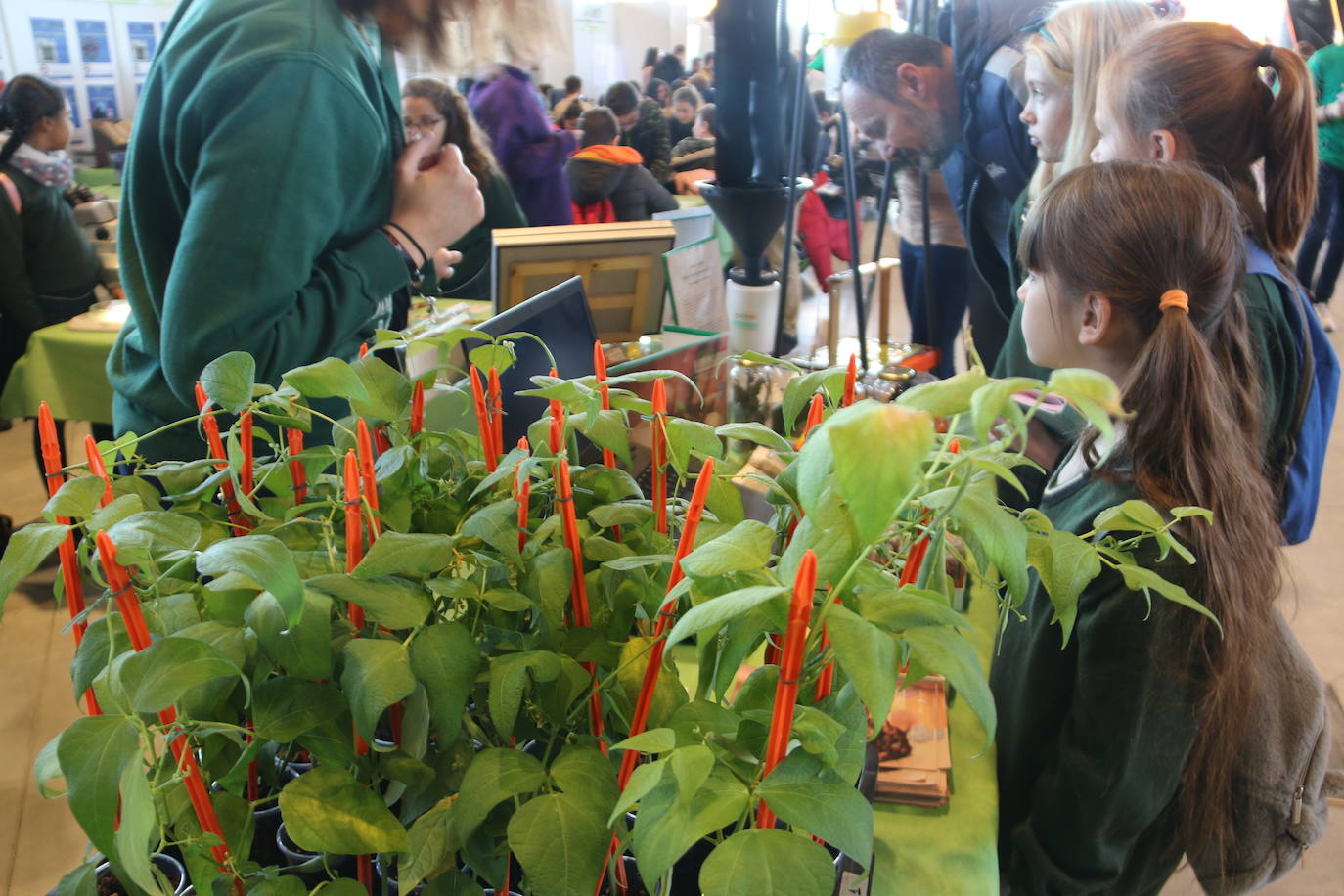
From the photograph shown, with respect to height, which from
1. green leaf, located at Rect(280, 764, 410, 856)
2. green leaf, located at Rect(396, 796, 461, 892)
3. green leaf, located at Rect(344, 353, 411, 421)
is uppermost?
green leaf, located at Rect(344, 353, 411, 421)

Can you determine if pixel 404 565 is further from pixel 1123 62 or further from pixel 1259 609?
pixel 1123 62

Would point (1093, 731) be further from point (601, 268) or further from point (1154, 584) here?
point (601, 268)

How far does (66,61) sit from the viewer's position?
4.77 m

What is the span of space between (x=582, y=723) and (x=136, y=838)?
25cm

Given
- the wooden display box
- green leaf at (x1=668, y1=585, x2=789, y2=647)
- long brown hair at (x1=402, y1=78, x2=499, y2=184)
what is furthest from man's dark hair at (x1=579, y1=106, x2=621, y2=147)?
green leaf at (x1=668, y1=585, x2=789, y2=647)

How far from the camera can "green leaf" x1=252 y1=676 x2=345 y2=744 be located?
49 centimetres

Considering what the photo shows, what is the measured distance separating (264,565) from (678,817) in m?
0.21

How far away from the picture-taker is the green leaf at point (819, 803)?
43 centimetres

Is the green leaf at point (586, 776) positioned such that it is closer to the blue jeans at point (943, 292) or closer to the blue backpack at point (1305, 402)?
the blue backpack at point (1305, 402)

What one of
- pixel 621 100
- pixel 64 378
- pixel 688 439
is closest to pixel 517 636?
pixel 688 439

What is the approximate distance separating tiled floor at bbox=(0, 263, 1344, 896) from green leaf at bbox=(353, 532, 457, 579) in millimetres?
1004

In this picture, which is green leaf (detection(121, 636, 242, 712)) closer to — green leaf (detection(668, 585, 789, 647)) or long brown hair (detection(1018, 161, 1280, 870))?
green leaf (detection(668, 585, 789, 647))

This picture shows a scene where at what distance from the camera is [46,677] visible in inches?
91.4

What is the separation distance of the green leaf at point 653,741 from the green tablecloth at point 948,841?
1.42 feet
